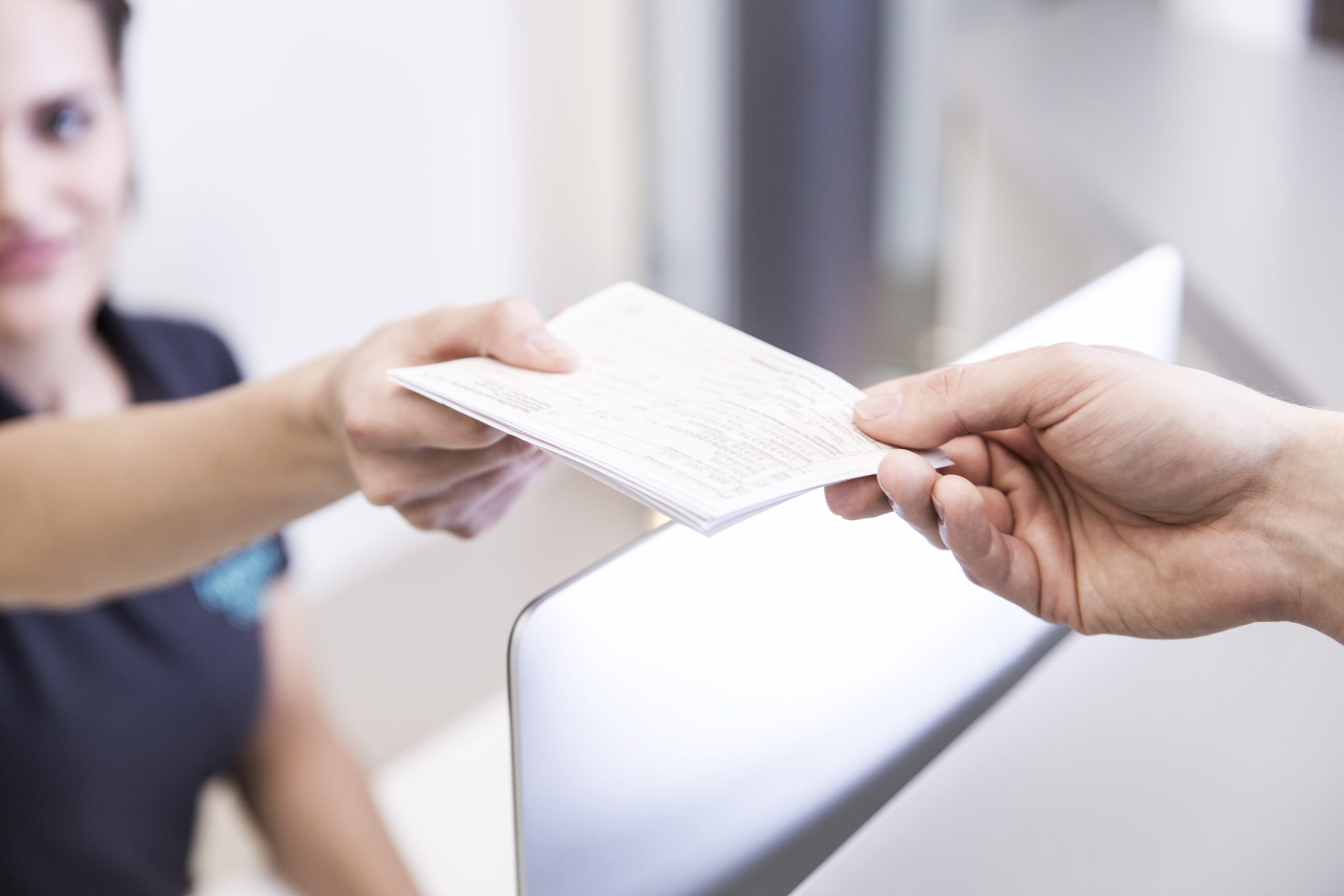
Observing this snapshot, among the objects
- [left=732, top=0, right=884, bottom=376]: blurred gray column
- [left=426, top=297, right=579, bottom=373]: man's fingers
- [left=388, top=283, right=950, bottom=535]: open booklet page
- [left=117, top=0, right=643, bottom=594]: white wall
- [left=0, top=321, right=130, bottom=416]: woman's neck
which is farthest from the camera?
Answer: [left=732, top=0, right=884, bottom=376]: blurred gray column

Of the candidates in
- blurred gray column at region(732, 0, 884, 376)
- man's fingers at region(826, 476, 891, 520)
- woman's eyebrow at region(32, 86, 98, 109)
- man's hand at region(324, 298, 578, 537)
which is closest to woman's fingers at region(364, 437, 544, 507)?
man's hand at region(324, 298, 578, 537)

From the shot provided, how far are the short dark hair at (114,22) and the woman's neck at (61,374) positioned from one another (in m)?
0.29

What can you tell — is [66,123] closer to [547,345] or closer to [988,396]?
[547,345]

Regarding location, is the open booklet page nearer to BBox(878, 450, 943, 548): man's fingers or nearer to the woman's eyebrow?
BBox(878, 450, 943, 548): man's fingers

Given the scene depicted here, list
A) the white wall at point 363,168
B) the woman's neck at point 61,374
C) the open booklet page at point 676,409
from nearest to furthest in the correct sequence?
the open booklet page at point 676,409 < the woman's neck at point 61,374 < the white wall at point 363,168

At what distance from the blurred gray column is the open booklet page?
1529 mm

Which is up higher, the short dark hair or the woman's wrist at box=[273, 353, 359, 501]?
the short dark hair

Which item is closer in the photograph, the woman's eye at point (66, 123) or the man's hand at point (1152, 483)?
the man's hand at point (1152, 483)

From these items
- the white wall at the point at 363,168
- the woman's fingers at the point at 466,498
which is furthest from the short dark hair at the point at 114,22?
the woman's fingers at the point at 466,498

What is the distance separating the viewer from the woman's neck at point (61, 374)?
118 centimetres

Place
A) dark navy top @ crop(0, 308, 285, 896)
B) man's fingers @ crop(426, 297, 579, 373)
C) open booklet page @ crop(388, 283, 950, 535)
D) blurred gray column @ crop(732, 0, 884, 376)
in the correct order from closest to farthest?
1. open booklet page @ crop(388, 283, 950, 535)
2. man's fingers @ crop(426, 297, 579, 373)
3. dark navy top @ crop(0, 308, 285, 896)
4. blurred gray column @ crop(732, 0, 884, 376)

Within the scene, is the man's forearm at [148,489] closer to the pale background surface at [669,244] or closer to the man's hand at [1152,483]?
the pale background surface at [669,244]

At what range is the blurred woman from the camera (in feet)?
2.68

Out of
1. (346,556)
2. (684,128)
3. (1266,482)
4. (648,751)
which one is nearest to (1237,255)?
(1266,482)
